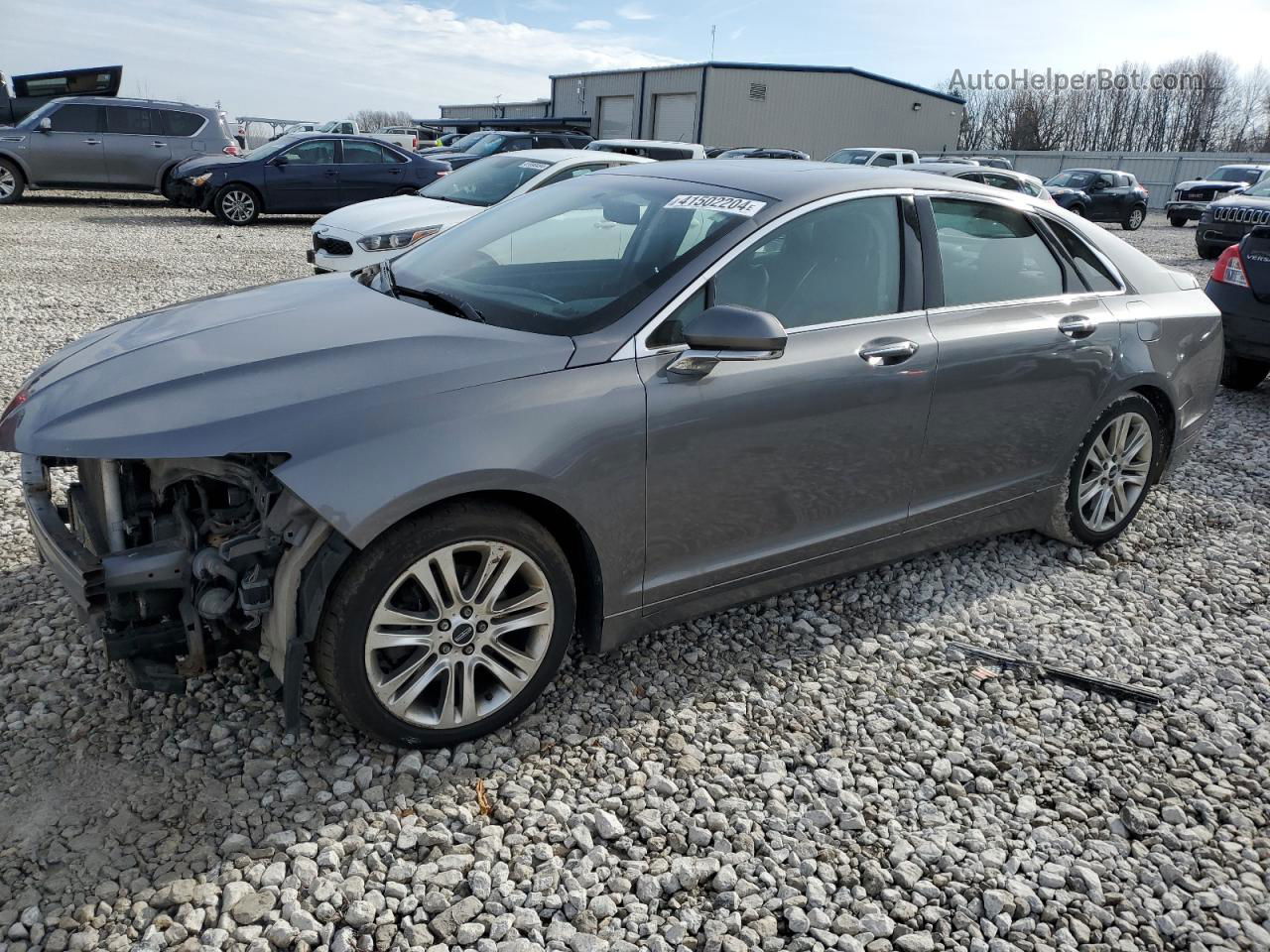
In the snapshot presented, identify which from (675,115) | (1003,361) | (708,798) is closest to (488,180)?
(1003,361)

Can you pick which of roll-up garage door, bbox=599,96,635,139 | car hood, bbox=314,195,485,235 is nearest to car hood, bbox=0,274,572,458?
car hood, bbox=314,195,485,235

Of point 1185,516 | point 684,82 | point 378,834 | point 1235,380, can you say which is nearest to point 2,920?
point 378,834

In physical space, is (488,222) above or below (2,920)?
above

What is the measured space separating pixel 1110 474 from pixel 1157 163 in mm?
43455

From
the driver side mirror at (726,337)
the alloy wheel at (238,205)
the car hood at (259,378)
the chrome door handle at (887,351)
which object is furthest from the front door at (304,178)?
the driver side mirror at (726,337)

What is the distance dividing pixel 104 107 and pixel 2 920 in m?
18.0

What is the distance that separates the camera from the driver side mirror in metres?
2.81

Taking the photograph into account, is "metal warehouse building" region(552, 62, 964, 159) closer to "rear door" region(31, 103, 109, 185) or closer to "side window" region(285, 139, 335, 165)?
"side window" region(285, 139, 335, 165)

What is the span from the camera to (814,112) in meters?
42.8

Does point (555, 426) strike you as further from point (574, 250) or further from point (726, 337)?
point (574, 250)

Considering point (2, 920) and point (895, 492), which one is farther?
point (895, 492)

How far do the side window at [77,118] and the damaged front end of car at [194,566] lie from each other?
55.6 feet

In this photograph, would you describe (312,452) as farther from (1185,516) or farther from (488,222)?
(1185,516)

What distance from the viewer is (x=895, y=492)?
3.57 meters
